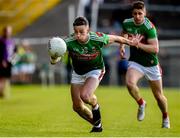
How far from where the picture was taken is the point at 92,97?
13797 millimetres

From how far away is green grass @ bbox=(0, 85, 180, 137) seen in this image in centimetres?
1392

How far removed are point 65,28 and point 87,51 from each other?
90.2 feet

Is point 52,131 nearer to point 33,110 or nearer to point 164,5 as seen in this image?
point 33,110

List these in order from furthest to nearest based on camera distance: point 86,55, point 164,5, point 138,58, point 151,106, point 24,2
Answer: point 164,5
point 24,2
point 151,106
point 138,58
point 86,55

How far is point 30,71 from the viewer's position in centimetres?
3891

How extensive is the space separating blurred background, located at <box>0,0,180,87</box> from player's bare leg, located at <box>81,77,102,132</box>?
68.4 ft

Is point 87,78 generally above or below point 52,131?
above

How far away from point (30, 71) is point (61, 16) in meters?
4.47

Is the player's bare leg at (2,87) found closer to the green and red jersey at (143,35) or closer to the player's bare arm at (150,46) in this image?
the green and red jersey at (143,35)

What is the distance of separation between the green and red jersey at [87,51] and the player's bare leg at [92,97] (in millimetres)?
245

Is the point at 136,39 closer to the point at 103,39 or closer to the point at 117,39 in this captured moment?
the point at 117,39

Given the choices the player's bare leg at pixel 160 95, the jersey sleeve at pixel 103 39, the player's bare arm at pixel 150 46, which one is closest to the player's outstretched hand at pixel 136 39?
the player's bare arm at pixel 150 46

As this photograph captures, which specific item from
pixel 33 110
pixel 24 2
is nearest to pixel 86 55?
pixel 33 110

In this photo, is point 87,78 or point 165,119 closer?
point 87,78
